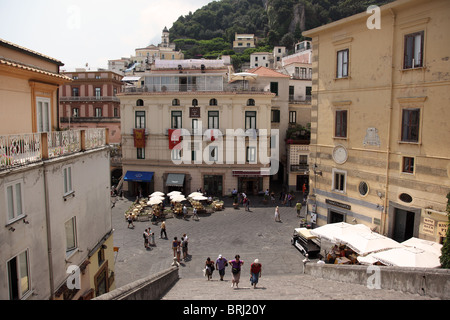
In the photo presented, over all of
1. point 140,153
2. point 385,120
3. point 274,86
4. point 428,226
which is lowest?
point 428,226

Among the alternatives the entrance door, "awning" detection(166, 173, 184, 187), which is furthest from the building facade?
the entrance door

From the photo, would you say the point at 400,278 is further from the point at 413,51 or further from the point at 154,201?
the point at 154,201

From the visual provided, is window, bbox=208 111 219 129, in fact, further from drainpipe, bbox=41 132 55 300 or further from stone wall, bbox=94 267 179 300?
drainpipe, bbox=41 132 55 300

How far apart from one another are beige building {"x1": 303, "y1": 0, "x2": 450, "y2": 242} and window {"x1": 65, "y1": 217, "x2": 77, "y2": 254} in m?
14.6

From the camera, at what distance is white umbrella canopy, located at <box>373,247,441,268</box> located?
1309 centimetres

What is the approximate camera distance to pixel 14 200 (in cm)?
Result: 862

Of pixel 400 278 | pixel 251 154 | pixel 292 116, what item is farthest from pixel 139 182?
pixel 400 278

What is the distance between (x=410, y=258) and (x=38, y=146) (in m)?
13.8

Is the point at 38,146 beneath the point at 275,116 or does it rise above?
beneath

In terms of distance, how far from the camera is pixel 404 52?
54.6 ft

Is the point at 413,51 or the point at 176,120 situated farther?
the point at 176,120

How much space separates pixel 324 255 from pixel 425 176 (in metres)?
6.74
